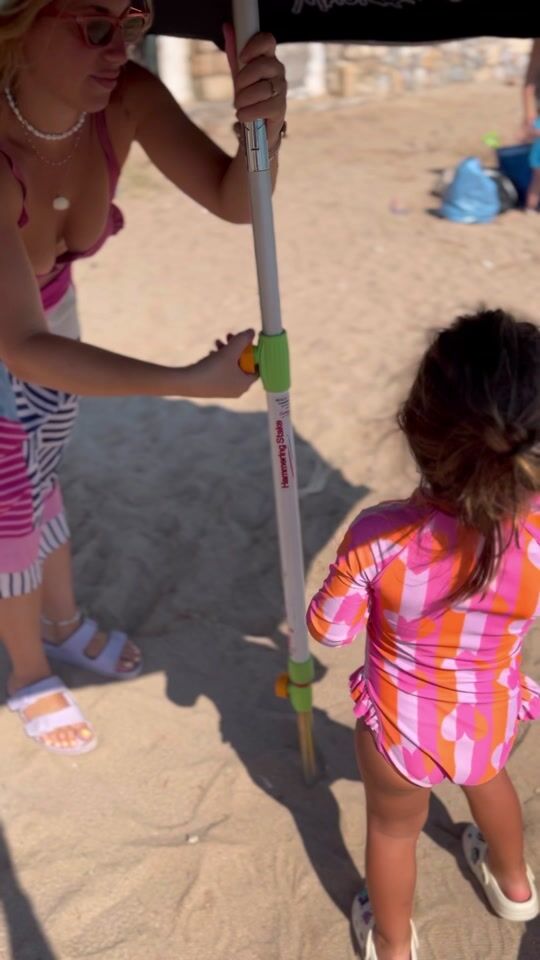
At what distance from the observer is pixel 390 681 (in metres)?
1.78

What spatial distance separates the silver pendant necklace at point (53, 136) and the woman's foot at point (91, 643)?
4.52ft

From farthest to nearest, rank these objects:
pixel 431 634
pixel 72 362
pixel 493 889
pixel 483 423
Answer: pixel 493 889 → pixel 72 362 → pixel 431 634 → pixel 483 423

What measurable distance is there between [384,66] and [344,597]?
11382 millimetres

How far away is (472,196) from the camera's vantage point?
7078mm

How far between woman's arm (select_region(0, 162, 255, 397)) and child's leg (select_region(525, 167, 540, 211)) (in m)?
5.93

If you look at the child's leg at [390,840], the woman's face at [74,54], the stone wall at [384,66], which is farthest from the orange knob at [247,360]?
the stone wall at [384,66]

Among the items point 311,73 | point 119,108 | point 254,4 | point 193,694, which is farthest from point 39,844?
point 311,73

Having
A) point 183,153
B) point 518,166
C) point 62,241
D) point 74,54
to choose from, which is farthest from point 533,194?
point 74,54

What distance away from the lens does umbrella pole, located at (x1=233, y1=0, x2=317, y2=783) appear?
194cm

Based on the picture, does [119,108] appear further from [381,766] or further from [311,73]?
[311,73]

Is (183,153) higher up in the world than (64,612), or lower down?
higher up

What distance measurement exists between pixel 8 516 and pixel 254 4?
1315 millimetres

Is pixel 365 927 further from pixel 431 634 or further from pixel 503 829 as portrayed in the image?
pixel 431 634

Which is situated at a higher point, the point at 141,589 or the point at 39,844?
the point at 141,589
